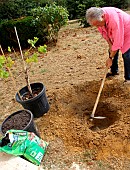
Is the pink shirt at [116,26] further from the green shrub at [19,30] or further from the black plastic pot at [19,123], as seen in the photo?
the green shrub at [19,30]

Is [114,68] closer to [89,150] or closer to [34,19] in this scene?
[89,150]

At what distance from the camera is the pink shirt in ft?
11.1

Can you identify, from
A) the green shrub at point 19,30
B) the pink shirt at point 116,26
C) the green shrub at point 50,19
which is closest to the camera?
the pink shirt at point 116,26

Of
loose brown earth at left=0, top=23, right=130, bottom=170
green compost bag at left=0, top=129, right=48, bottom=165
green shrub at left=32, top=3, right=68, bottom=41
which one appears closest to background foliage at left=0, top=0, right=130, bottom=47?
green shrub at left=32, top=3, right=68, bottom=41

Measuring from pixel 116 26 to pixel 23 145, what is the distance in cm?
201

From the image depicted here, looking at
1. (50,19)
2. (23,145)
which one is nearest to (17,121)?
(23,145)

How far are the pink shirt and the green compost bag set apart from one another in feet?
5.76

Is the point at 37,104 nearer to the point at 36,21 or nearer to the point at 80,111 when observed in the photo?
the point at 80,111

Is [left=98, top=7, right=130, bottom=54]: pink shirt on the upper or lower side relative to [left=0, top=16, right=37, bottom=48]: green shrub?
upper

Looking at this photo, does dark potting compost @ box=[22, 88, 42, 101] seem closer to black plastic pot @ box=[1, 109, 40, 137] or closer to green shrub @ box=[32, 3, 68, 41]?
black plastic pot @ box=[1, 109, 40, 137]

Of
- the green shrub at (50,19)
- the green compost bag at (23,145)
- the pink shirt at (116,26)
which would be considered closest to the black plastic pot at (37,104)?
the green compost bag at (23,145)

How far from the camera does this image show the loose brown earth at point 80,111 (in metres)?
2.91

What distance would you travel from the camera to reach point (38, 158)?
288cm

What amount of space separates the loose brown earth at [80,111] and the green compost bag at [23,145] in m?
0.15
